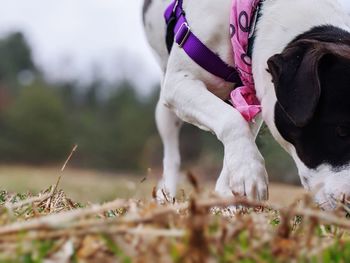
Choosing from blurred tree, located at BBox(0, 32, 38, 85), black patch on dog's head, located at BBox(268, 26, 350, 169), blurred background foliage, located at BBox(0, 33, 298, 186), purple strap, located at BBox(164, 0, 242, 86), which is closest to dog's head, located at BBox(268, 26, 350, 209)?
black patch on dog's head, located at BBox(268, 26, 350, 169)

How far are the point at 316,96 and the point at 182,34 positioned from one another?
119 centimetres

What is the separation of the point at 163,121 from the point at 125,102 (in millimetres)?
32683

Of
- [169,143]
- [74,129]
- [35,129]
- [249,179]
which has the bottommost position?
[74,129]

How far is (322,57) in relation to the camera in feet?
9.57

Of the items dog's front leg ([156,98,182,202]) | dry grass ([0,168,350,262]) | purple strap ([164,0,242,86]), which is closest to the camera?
dry grass ([0,168,350,262])

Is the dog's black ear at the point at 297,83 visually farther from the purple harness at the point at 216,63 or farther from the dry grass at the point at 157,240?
the dry grass at the point at 157,240

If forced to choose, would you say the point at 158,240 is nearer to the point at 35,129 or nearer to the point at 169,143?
the point at 169,143

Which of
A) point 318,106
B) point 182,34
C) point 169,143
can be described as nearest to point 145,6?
point 169,143

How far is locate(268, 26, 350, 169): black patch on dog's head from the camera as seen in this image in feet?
9.09

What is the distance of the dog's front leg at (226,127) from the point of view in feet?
9.30

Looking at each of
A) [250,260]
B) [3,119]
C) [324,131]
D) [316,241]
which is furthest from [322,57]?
[3,119]

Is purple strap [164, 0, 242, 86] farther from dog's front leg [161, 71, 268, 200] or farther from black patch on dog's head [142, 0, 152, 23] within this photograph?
black patch on dog's head [142, 0, 152, 23]

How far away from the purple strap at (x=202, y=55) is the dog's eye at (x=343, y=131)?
0.93 m

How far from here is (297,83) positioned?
9.14 ft
